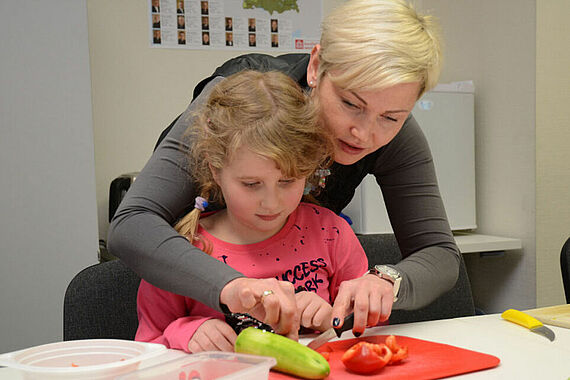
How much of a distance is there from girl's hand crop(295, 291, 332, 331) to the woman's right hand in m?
0.04

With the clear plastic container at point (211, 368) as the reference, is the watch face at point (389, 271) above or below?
above

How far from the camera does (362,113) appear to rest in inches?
38.6

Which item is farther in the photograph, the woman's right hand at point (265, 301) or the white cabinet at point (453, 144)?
the white cabinet at point (453, 144)

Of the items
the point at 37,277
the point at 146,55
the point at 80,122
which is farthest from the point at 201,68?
the point at 37,277

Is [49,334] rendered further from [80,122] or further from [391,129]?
[391,129]

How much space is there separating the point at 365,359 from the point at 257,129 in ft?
1.36

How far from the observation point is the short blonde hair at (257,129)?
3.18 ft

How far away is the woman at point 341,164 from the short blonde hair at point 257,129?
Answer: 3 centimetres

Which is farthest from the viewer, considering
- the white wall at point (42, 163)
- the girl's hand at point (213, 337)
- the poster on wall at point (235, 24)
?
the poster on wall at point (235, 24)

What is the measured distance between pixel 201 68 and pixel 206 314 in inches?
73.2

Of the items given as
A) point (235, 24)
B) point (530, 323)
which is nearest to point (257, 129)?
point (530, 323)

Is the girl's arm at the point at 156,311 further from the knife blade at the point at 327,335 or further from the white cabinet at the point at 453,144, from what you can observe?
the white cabinet at the point at 453,144

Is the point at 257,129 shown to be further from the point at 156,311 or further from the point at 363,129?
the point at 156,311

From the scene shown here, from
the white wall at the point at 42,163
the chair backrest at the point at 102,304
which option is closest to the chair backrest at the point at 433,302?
the chair backrest at the point at 102,304
